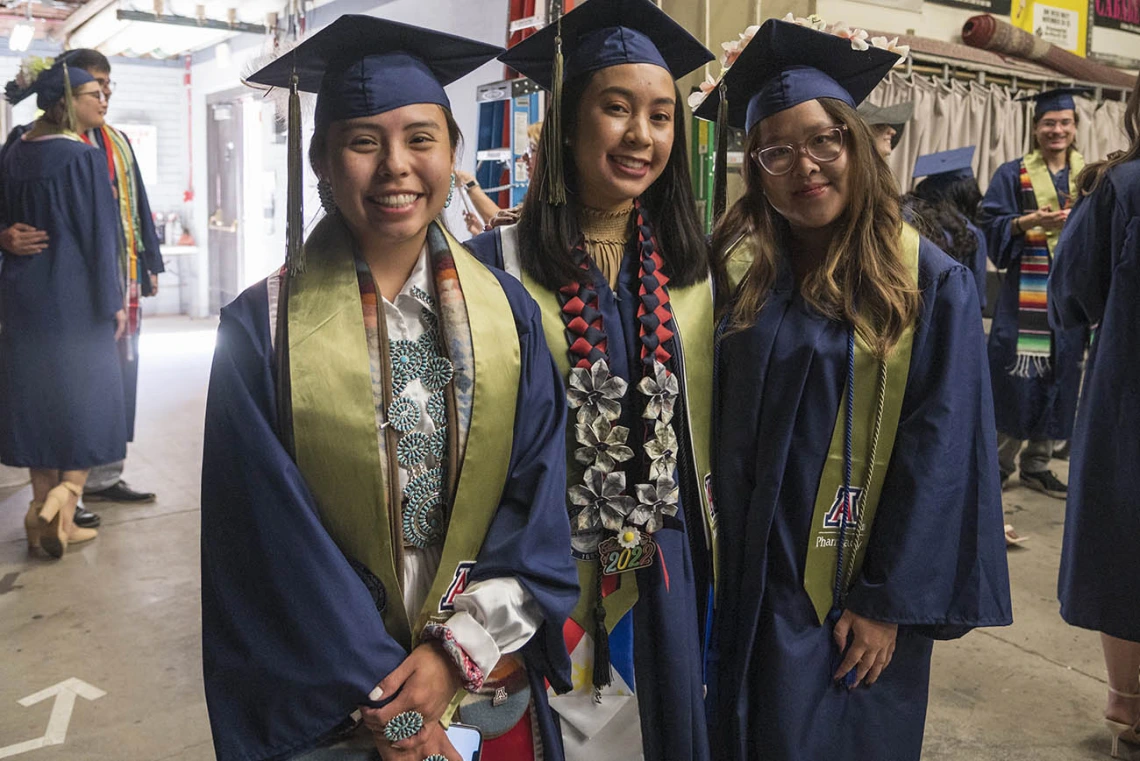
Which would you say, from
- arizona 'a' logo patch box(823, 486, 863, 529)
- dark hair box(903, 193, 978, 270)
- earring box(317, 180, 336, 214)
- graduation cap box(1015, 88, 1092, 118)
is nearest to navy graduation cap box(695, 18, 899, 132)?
arizona 'a' logo patch box(823, 486, 863, 529)

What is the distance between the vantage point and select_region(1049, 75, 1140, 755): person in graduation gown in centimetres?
233

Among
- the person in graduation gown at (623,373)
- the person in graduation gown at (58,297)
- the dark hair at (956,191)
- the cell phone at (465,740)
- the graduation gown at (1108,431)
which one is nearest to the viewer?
the cell phone at (465,740)

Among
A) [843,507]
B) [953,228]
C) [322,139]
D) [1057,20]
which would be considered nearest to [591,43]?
[322,139]

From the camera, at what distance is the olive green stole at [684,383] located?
1.64 metres

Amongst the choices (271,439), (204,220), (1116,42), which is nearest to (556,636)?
(271,439)

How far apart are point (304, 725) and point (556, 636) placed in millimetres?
356

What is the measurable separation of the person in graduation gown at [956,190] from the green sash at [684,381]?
8.85ft

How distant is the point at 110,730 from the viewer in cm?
272

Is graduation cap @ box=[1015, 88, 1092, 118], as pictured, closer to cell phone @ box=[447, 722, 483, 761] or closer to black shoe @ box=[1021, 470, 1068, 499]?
black shoe @ box=[1021, 470, 1068, 499]

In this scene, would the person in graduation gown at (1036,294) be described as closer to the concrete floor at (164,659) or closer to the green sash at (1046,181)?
the green sash at (1046,181)

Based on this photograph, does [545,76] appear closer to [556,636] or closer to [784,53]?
[784,53]

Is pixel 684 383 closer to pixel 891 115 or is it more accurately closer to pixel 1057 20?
pixel 891 115

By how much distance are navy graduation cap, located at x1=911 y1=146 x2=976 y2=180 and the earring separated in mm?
3503

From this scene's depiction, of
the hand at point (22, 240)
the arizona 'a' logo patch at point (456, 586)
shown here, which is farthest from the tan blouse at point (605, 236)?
the hand at point (22, 240)
